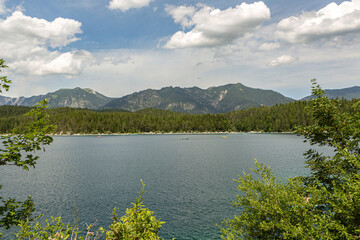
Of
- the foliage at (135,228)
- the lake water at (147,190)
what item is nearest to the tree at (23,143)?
the foliage at (135,228)

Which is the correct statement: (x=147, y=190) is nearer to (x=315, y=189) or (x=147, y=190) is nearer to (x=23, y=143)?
(x=315, y=189)

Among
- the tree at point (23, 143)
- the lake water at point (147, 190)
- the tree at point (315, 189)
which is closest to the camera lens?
the tree at point (23, 143)

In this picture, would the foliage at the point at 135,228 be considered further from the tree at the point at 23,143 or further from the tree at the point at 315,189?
the tree at the point at 315,189

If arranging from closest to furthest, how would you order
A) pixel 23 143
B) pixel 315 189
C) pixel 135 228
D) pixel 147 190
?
pixel 135 228 < pixel 23 143 < pixel 315 189 < pixel 147 190

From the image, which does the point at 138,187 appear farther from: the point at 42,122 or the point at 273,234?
the point at 42,122

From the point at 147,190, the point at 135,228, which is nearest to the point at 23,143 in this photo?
the point at 135,228

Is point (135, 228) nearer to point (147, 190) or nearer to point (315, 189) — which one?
point (315, 189)

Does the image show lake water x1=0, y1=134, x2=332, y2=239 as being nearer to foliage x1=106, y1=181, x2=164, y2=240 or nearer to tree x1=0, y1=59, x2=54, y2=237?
foliage x1=106, y1=181, x2=164, y2=240

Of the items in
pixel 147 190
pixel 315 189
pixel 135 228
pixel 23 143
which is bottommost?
pixel 147 190

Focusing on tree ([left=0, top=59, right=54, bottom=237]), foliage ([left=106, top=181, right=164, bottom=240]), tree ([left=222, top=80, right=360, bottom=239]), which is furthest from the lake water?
tree ([left=0, top=59, right=54, bottom=237])

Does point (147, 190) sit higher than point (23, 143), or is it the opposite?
point (23, 143)

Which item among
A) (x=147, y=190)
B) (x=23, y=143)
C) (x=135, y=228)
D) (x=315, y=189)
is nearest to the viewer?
(x=135, y=228)

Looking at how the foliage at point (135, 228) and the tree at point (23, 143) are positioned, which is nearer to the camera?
the foliage at point (135, 228)

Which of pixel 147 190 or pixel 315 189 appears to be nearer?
pixel 315 189
